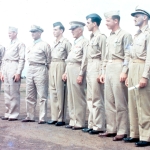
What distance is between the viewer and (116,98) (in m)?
5.65

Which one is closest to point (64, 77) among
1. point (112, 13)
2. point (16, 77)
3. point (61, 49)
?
point (61, 49)

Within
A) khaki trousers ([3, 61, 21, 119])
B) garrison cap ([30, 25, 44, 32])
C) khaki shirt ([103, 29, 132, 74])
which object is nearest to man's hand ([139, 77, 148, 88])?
khaki shirt ([103, 29, 132, 74])

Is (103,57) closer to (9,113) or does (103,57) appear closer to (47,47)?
(47,47)

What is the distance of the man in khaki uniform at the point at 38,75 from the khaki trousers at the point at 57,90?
0.17 meters

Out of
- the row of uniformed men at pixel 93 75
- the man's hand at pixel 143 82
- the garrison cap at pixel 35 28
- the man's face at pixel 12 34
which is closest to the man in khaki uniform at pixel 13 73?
the row of uniformed men at pixel 93 75

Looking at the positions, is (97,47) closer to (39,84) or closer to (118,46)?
(118,46)

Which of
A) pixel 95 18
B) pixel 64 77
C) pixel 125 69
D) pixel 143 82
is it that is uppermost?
pixel 95 18

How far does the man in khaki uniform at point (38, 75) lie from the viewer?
24.4 ft

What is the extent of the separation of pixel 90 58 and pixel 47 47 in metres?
1.54

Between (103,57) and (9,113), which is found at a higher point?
(103,57)

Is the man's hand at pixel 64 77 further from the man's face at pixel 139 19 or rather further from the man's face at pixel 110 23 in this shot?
the man's face at pixel 139 19

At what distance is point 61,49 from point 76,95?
1037mm

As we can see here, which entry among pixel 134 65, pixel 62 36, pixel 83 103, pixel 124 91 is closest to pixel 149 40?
pixel 134 65

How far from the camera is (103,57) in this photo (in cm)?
609
